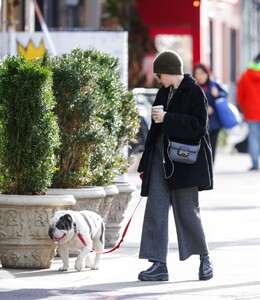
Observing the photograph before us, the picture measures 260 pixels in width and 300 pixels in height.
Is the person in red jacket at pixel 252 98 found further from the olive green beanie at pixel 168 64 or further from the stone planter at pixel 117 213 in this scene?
the olive green beanie at pixel 168 64

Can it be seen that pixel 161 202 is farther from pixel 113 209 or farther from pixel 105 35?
pixel 105 35

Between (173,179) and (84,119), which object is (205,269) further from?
(84,119)

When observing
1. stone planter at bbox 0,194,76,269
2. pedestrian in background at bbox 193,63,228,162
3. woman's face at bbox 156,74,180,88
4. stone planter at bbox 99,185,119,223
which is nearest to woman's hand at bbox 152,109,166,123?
woman's face at bbox 156,74,180,88

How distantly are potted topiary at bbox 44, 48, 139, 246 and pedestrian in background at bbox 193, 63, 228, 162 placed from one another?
6.40 meters

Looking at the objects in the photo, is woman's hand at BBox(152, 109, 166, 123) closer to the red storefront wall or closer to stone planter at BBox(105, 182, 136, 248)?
stone planter at BBox(105, 182, 136, 248)

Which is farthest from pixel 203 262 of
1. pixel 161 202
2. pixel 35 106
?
A: pixel 35 106

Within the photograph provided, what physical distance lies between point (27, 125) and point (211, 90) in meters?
8.56

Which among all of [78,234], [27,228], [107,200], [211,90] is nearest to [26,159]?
[27,228]

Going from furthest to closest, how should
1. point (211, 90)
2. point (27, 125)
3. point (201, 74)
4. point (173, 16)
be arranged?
point (173, 16) → point (211, 90) → point (201, 74) → point (27, 125)

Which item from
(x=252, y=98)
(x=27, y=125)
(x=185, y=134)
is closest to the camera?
(x=185, y=134)

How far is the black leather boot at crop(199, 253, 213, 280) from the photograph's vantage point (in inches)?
373

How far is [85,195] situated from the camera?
34.3 ft

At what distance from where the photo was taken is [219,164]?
25.1 metres

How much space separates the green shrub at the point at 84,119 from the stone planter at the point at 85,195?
0.57ft
